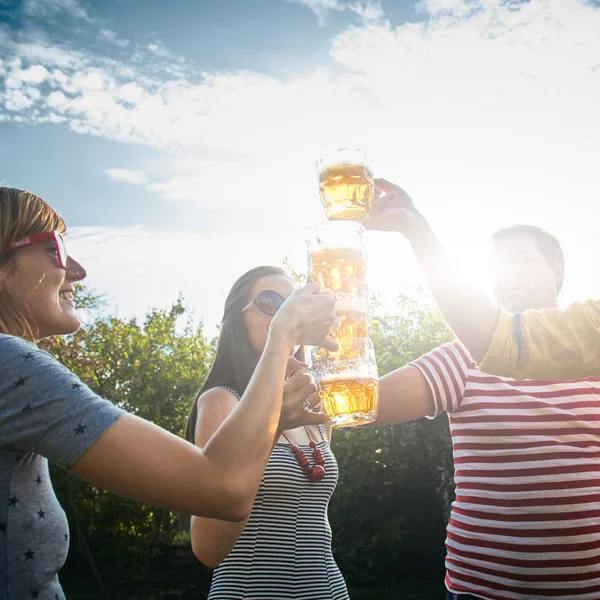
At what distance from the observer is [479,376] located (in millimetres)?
2539

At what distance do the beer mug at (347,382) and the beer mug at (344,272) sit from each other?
0.04 meters

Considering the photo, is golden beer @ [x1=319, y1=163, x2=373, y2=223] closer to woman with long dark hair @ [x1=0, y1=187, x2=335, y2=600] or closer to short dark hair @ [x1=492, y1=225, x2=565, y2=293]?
woman with long dark hair @ [x1=0, y1=187, x2=335, y2=600]

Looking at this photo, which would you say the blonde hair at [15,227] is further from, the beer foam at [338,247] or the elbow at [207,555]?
the elbow at [207,555]

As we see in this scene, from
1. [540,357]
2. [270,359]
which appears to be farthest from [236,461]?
[540,357]

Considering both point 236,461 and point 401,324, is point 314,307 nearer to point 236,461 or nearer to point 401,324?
point 236,461

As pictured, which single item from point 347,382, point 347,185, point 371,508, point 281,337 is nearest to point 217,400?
point 347,382

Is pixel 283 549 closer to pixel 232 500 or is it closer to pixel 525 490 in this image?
pixel 525 490

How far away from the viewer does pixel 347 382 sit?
77.5 inches

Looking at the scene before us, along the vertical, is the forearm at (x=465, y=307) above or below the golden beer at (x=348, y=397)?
above

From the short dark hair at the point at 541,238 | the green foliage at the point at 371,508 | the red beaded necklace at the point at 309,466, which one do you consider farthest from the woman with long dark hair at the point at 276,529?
the green foliage at the point at 371,508

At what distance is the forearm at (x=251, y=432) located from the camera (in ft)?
4.46

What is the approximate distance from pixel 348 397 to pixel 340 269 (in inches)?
17.6

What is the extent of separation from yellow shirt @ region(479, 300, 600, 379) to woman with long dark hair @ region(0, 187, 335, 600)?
0.70 metres

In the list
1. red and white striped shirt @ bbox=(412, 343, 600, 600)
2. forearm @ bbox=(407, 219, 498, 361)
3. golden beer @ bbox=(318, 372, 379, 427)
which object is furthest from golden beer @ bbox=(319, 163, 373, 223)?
red and white striped shirt @ bbox=(412, 343, 600, 600)
